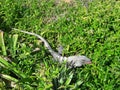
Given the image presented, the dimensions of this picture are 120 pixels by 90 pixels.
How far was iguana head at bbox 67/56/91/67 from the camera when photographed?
16.2ft

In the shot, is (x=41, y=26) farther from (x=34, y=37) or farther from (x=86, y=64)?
(x=86, y=64)

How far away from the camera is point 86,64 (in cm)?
495

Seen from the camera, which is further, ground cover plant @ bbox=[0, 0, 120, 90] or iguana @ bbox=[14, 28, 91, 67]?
iguana @ bbox=[14, 28, 91, 67]

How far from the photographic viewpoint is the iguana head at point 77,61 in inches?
195

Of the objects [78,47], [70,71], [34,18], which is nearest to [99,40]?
A: [78,47]

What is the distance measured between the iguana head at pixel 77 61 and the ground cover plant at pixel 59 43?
0.07 meters

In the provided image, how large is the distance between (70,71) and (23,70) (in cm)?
69

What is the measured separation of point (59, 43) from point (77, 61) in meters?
0.70

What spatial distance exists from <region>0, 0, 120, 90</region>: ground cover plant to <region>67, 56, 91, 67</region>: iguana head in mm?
71

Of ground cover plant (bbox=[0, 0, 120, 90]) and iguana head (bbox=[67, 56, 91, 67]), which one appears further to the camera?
iguana head (bbox=[67, 56, 91, 67])

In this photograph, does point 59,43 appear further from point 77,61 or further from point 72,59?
point 77,61

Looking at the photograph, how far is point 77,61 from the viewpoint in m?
4.98

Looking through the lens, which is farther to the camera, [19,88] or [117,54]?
[117,54]

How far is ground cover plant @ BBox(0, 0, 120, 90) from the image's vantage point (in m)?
4.52
